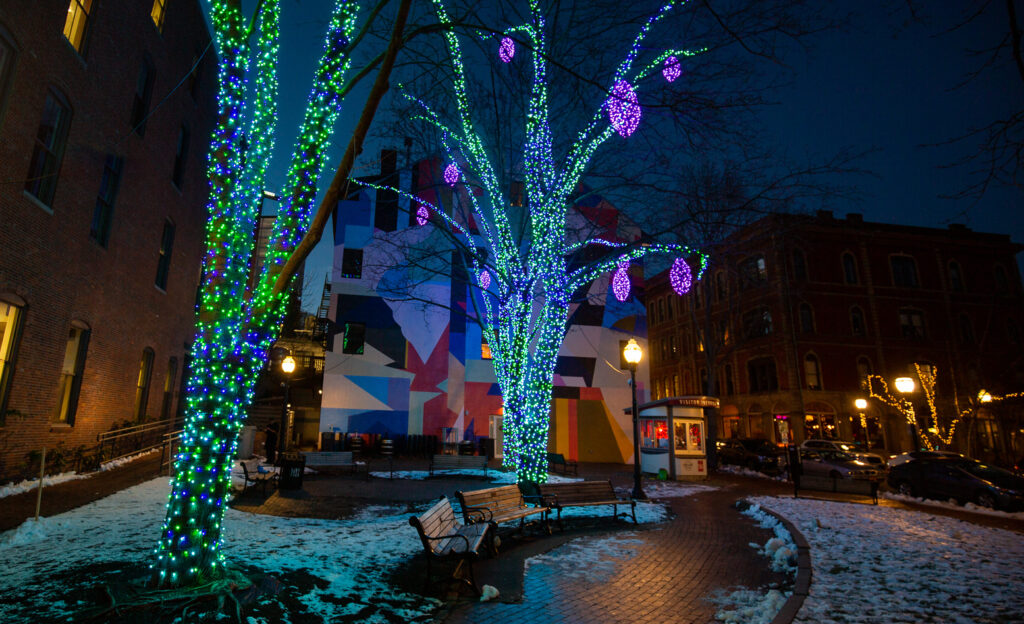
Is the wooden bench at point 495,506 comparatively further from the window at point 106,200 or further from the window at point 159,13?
the window at point 159,13

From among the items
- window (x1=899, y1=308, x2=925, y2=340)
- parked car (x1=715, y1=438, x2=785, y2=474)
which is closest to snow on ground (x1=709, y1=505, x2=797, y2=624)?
parked car (x1=715, y1=438, x2=785, y2=474)

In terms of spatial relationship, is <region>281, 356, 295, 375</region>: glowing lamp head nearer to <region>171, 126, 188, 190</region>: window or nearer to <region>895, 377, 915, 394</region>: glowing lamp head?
<region>171, 126, 188, 190</region>: window

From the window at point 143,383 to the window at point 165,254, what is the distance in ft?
7.90

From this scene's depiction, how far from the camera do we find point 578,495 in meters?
9.73

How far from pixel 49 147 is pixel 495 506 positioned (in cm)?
1217

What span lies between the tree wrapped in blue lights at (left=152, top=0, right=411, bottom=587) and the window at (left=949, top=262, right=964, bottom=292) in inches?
1907

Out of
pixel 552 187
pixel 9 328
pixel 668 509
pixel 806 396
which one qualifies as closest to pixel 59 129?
pixel 9 328

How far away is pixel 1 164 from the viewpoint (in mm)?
9500

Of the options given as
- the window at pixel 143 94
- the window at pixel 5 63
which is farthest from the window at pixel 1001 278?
the window at pixel 5 63

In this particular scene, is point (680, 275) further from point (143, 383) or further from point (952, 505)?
point (143, 383)

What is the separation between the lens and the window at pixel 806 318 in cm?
3641

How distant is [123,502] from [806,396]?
37482 mm

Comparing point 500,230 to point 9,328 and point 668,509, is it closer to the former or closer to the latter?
point 668,509

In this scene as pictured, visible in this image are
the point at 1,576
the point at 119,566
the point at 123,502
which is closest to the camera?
the point at 1,576
